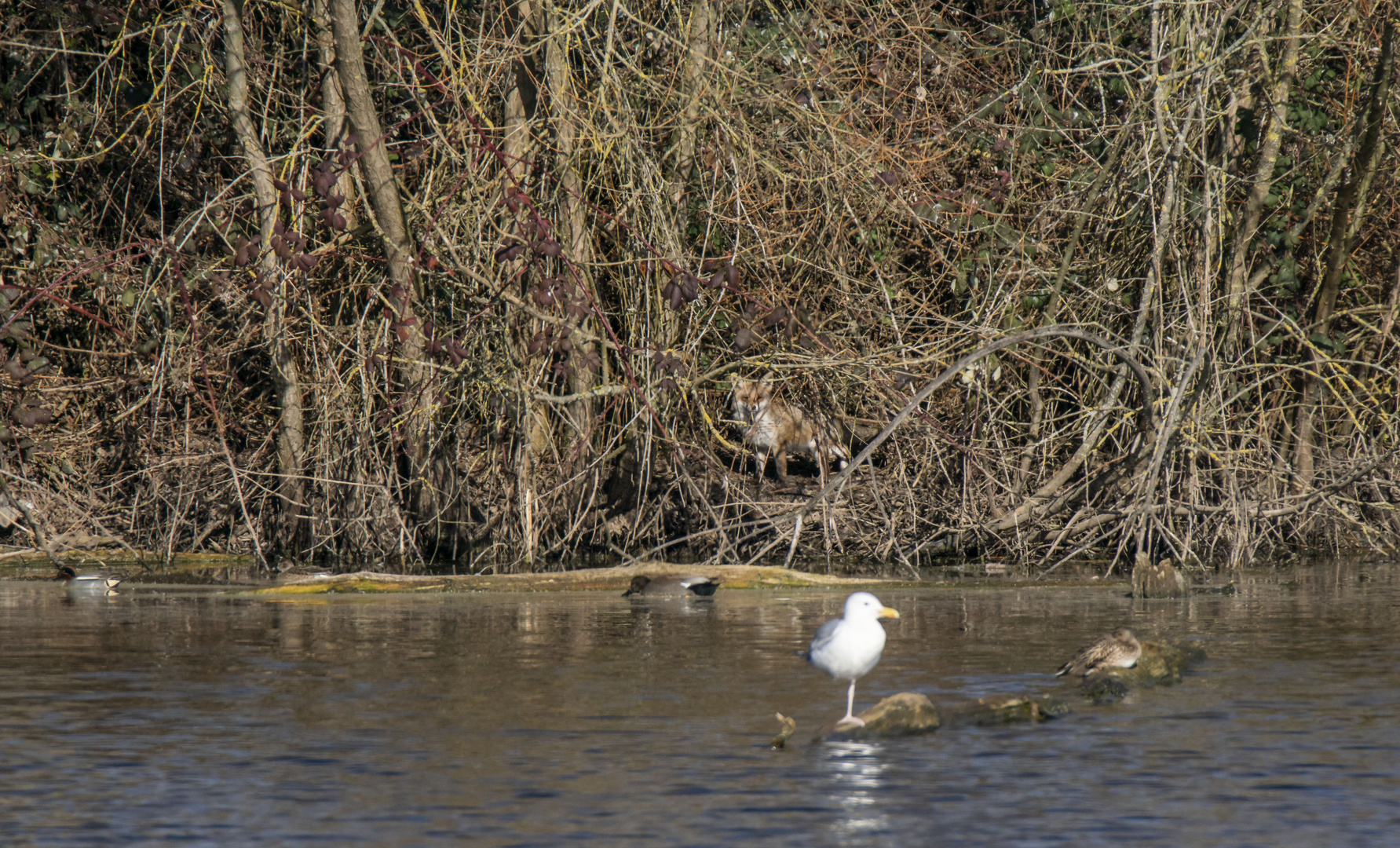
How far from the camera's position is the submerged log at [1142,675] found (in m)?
6.90

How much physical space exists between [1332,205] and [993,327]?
2.99 meters

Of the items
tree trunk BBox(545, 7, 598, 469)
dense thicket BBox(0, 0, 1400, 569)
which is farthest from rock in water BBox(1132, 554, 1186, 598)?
tree trunk BBox(545, 7, 598, 469)

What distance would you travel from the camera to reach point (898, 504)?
41.3 feet

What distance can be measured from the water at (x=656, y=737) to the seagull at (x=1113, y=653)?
18 centimetres

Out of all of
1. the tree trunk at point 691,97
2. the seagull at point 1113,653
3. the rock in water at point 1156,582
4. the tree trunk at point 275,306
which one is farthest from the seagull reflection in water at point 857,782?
the tree trunk at point 275,306

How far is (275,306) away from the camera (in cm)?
1239

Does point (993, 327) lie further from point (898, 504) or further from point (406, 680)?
point (406, 680)

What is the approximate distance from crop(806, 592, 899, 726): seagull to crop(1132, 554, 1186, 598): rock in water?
13.4ft

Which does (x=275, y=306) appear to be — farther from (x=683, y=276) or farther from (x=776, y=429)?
(x=776, y=429)

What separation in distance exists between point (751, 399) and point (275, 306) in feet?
12.1

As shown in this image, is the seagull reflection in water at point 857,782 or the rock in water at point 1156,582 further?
the rock in water at point 1156,582

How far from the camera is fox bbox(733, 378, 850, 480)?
12781 millimetres

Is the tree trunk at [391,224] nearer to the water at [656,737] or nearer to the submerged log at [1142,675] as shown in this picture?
the water at [656,737]

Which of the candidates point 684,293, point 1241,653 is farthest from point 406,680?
point 684,293
